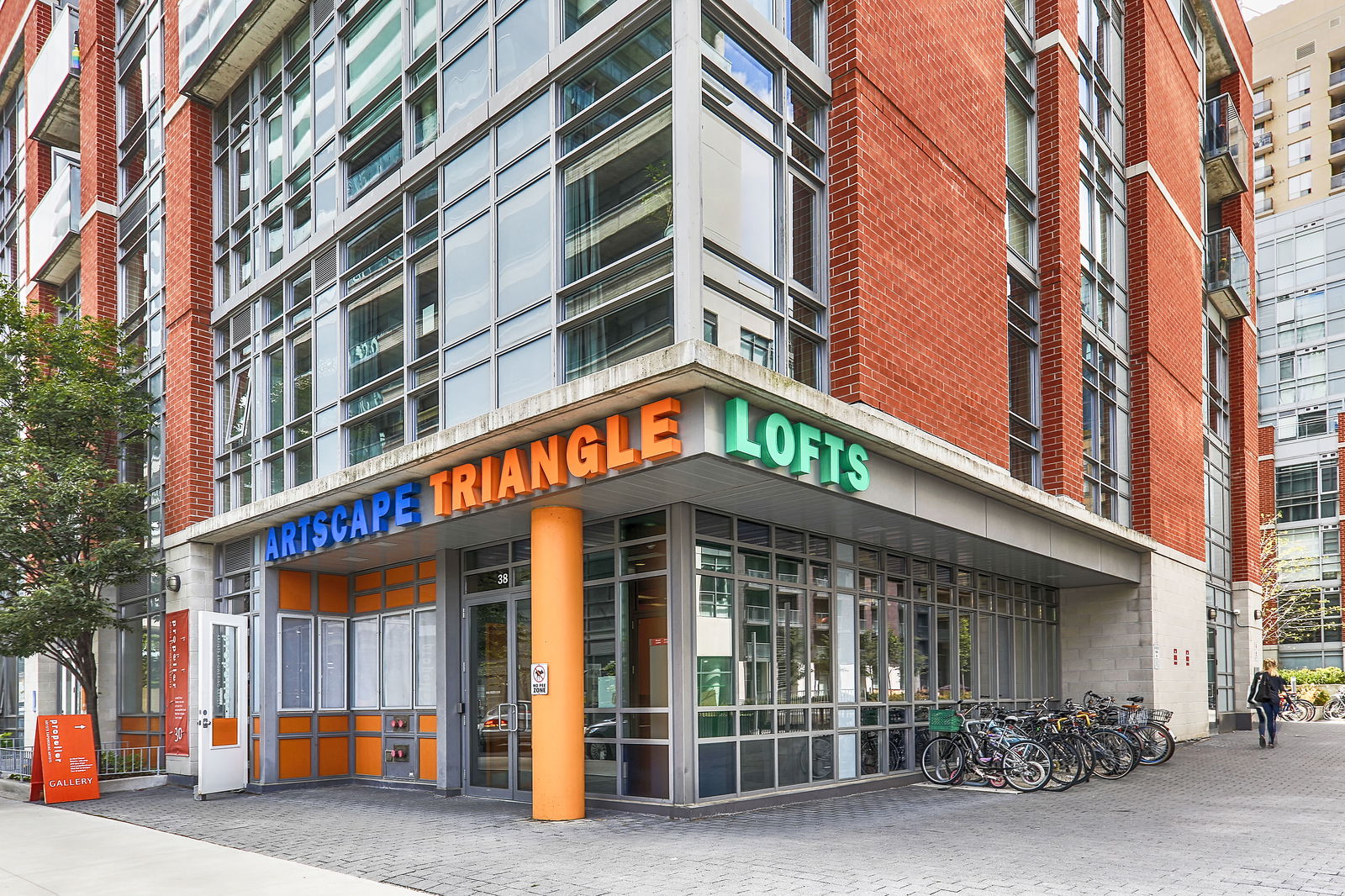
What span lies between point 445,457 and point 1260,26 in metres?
79.3

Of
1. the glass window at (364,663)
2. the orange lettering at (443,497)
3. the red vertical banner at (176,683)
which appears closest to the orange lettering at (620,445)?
the orange lettering at (443,497)

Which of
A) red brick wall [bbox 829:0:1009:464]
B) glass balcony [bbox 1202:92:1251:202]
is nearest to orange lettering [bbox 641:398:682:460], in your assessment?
red brick wall [bbox 829:0:1009:464]

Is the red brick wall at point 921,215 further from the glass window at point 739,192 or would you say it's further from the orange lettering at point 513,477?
the orange lettering at point 513,477

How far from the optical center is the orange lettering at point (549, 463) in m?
11.3

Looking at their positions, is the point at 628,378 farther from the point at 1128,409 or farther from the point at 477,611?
the point at 1128,409

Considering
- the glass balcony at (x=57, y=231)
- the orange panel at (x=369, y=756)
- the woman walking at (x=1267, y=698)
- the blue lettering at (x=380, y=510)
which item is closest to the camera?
the blue lettering at (x=380, y=510)

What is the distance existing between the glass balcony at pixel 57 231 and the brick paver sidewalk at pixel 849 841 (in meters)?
14.0

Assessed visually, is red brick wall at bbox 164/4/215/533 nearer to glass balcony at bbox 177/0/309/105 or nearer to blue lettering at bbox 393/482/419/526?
glass balcony at bbox 177/0/309/105

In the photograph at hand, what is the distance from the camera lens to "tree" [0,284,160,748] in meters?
18.2

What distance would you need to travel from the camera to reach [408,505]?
44.9 ft

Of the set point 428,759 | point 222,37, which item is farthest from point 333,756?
point 222,37

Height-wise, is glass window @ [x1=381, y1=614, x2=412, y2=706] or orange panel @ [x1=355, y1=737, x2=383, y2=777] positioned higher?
glass window @ [x1=381, y1=614, x2=412, y2=706]

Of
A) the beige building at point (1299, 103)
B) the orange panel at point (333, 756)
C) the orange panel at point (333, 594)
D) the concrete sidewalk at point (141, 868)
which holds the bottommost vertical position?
the orange panel at point (333, 756)

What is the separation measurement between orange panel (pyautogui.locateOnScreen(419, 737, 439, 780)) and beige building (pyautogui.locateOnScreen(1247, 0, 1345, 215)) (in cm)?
6976
